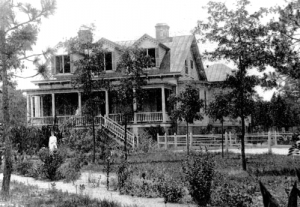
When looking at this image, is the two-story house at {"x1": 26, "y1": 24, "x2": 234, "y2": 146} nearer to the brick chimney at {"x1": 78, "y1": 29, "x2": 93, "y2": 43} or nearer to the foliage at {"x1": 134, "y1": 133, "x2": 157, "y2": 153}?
the foliage at {"x1": 134, "y1": 133, "x2": 157, "y2": 153}

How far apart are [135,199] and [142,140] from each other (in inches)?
701

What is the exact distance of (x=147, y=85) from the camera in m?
30.0

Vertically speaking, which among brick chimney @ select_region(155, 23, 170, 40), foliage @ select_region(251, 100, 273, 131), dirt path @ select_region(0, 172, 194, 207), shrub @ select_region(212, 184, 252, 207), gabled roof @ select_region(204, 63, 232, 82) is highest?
brick chimney @ select_region(155, 23, 170, 40)

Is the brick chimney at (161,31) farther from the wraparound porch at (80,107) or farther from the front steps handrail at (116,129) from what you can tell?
the front steps handrail at (116,129)

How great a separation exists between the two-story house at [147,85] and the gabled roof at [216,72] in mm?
2509

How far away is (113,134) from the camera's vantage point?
29844 millimetres

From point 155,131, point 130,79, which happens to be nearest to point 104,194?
point 130,79

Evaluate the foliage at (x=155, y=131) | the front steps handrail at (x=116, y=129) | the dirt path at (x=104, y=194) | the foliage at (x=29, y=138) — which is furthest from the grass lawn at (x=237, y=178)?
the foliage at (x=29, y=138)

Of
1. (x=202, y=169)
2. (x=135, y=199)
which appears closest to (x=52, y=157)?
(x=135, y=199)

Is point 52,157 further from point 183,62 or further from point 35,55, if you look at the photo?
point 183,62

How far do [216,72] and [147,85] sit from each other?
38.6 ft

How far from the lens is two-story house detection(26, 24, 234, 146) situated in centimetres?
3089

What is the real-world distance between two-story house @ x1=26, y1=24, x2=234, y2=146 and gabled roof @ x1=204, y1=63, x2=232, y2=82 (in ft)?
8.23

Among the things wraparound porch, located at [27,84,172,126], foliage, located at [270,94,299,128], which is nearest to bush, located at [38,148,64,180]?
wraparound porch, located at [27,84,172,126]
